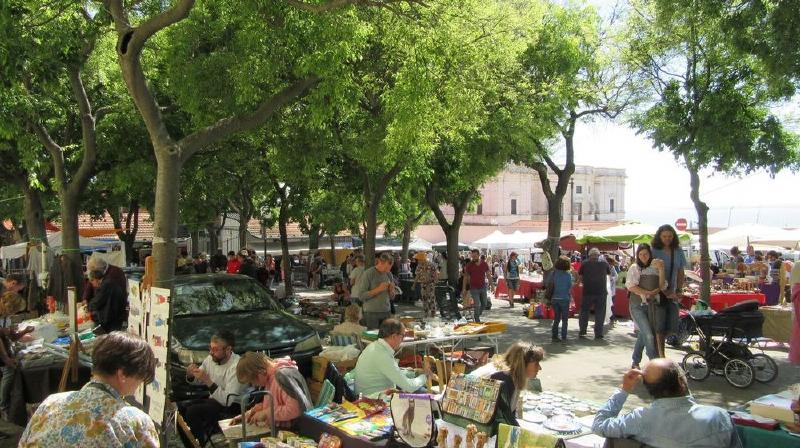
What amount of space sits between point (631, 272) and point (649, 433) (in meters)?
4.65

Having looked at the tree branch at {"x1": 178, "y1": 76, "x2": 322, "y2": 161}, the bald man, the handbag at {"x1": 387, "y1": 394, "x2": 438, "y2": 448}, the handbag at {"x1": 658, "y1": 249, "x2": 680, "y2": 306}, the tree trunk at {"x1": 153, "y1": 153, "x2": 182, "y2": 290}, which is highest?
the tree branch at {"x1": 178, "y1": 76, "x2": 322, "y2": 161}

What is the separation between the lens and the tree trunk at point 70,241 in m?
13.4

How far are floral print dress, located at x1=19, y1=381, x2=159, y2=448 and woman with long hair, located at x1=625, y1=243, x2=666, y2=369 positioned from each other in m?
6.49

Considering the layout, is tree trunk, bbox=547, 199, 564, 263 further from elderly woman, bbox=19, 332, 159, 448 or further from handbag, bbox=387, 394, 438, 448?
elderly woman, bbox=19, 332, 159, 448

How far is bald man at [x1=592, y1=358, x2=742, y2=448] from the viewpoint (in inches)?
141

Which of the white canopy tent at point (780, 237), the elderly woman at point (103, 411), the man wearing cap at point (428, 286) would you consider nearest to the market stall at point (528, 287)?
the man wearing cap at point (428, 286)

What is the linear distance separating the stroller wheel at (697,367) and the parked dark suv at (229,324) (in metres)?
5.11

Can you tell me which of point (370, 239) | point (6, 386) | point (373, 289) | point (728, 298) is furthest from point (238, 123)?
point (728, 298)

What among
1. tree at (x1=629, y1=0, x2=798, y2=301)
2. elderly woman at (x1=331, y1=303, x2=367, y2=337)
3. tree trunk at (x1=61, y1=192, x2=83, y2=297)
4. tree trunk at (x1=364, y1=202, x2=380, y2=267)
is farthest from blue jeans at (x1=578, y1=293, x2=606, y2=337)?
tree trunk at (x1=61, y1=192, x2=83, y2=297)

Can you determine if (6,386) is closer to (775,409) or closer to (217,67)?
(217,67)

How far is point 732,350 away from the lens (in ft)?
27.2

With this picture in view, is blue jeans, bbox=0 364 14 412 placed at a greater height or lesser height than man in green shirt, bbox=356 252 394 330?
lesser

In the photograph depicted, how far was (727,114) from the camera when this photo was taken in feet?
39.5

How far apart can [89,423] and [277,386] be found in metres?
2.72
